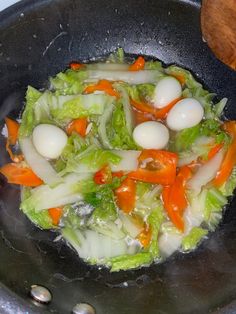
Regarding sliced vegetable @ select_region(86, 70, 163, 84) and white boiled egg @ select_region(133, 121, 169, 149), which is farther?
sliced vegetable @ select_region(86, 70, 163, 84)

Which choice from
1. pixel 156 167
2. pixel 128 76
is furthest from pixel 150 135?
pixel 128 76

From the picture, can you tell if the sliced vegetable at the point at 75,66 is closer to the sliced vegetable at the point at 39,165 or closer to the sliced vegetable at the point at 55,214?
the sliced vegetable at the point at 39,165

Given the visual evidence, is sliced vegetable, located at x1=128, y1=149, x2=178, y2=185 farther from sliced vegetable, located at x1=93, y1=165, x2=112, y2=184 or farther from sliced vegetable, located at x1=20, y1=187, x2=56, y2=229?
sliced vegetable, located at x1=20, y1=187, x2=56, y2=229

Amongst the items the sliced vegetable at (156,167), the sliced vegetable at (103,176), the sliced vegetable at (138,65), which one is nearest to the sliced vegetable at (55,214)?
the sliced vegetable at (103,176)

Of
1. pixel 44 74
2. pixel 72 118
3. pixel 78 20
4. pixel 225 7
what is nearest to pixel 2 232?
pixel 72 118

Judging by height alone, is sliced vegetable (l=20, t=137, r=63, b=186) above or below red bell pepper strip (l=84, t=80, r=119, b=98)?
below

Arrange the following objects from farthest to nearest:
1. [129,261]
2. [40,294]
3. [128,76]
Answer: [128,76], [129,261], [40,294]

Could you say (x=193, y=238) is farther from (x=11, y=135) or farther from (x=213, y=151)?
(x=11, y=135)

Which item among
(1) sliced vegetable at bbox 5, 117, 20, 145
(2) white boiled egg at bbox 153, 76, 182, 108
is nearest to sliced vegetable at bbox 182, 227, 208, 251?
(2) white boiled egg at bbox 153, 76, 182, 108
